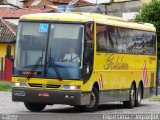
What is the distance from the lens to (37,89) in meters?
20.8

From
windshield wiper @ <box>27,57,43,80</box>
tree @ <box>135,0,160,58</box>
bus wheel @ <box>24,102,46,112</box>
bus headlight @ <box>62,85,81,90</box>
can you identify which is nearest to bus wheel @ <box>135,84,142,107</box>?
bus wheel @ <box>24,102,46,112</box>

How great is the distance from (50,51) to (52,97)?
1474 mm

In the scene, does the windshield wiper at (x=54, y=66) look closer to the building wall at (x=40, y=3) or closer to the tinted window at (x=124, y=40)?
the tinted window at (x=124, y=40)

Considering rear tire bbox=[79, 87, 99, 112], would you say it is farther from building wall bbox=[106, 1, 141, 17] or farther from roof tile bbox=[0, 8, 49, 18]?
roof tile bbox=[0, 8, 49, 18]

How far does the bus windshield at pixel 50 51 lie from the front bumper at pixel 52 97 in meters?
0.51

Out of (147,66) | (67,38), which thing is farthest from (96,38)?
(147,66)

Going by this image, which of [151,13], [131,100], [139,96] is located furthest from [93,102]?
[151,13]

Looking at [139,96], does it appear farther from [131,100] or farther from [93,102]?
[93,102]

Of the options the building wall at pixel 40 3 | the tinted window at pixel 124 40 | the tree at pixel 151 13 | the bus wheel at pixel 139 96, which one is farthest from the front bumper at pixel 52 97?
the building wall at pixel 40 3

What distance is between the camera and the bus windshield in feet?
68.0

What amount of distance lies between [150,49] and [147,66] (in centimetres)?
80

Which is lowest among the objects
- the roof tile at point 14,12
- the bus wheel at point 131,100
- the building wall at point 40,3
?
the bus wheel at point 131,100

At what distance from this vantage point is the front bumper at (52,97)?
20.6 m

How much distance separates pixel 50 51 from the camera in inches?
822
